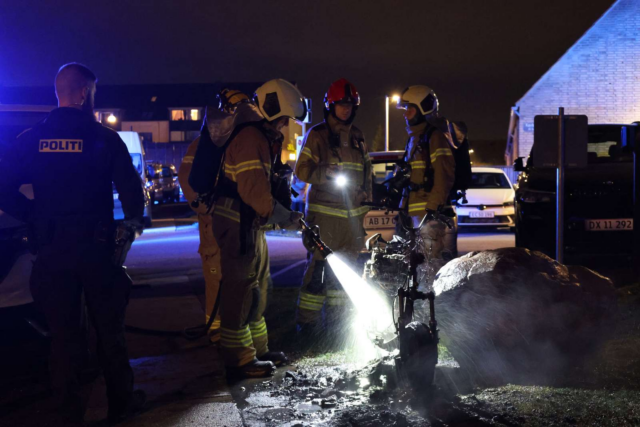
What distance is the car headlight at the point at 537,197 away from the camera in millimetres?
9594

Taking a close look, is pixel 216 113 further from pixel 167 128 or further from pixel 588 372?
pixel 167 128

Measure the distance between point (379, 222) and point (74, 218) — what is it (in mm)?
6679

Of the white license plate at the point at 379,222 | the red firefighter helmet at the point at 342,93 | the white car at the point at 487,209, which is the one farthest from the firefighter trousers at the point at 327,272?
the white car at the point at 487,209

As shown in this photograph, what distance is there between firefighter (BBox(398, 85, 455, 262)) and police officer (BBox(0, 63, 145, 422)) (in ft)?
9.20

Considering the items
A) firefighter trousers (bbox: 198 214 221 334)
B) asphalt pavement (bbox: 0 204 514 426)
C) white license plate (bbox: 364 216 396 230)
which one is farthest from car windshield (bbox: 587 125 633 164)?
firefighter trousers (bbox: 198 214 221 334)

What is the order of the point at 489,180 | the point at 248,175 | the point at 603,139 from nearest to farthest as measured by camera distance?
the point at 248,175 < the point at 603,139 < the point at 489,180

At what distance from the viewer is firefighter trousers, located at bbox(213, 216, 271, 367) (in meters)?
4.97

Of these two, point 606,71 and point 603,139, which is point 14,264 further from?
point 606,71

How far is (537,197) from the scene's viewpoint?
9.66 metres

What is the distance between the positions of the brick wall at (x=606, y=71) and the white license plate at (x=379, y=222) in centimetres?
2235

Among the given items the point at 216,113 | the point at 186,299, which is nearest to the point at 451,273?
the point at 216,113

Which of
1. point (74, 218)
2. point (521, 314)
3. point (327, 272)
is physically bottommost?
point (521, 314)

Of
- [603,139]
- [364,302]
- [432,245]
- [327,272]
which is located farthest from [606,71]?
[364,302]

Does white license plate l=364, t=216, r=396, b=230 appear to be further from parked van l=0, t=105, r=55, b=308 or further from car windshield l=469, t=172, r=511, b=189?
car windshield l=469, t=172, r=511, b=189
